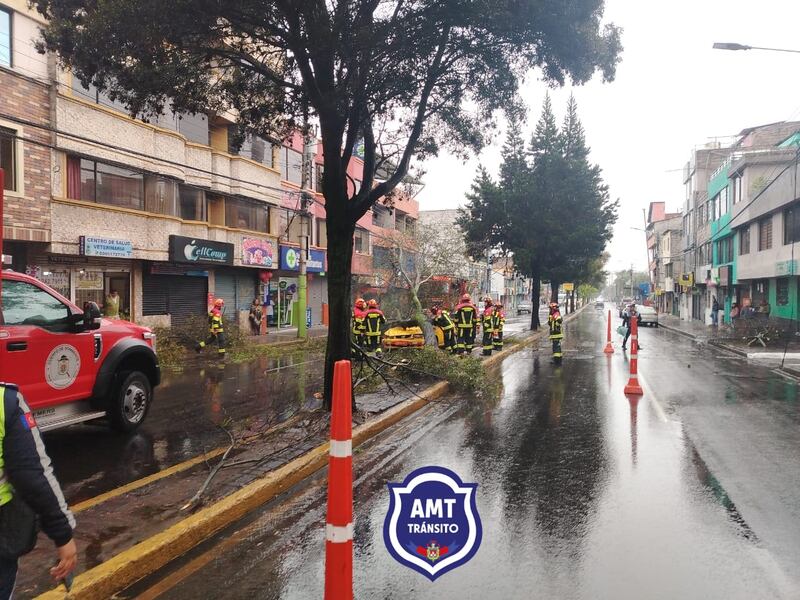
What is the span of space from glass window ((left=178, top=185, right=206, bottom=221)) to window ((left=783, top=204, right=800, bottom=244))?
2443 cm

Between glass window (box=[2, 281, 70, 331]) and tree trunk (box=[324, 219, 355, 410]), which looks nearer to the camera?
glass window (box=[2, 281, 70, 331])

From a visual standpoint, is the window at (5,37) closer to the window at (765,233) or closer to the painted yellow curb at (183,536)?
the painted yellow curb at (183,536)

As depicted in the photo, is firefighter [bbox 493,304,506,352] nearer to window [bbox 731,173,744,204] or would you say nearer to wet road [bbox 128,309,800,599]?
wet road [bbox 128,309,800,599]

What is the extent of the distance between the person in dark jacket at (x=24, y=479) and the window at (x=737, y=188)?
36.2 metres

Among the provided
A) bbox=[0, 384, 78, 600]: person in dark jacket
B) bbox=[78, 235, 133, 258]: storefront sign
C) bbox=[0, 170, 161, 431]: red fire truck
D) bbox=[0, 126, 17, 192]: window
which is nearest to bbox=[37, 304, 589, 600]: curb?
bbox=[0, 384, 78, 600]: person in dark jacket

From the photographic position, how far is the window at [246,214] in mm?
25062

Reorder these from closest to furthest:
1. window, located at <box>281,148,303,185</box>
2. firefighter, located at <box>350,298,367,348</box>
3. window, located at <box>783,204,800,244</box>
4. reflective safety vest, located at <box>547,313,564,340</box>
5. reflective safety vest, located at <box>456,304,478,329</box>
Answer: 1. firefighter, located at <box>350,298,367,348</box>
2. reflective safety vest, located at <box>456,304,478,329</box>
3. reflective safety vest, located at <box>547,313,564,340</box>
4. window, located at <box>783,204,800,244</box>
5. window, located at <box>281,148,303,185</box>

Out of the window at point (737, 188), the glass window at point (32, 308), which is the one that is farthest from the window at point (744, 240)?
the glass window at point (32, 308)

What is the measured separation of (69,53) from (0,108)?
8.10 m

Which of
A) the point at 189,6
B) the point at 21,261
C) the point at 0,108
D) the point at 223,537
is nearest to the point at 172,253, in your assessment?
the point at 21,261

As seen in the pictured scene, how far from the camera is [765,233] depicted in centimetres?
2922

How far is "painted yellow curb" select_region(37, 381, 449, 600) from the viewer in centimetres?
352

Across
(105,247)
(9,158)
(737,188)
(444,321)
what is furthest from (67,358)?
(737,188)

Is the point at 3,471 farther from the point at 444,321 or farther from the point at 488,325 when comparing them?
the point at 488,325
